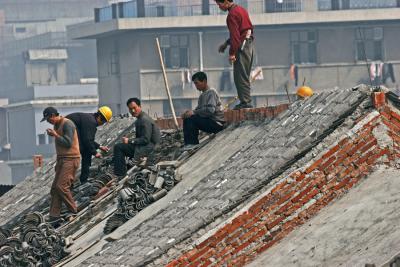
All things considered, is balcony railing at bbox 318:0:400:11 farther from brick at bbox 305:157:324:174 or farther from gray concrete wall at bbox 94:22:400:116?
brick at bbox 305:157:324:174

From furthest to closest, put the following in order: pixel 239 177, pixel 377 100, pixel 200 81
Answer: pixel 200 81 → pixel 239 177 → pixel 377 100

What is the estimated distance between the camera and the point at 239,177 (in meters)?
16.5

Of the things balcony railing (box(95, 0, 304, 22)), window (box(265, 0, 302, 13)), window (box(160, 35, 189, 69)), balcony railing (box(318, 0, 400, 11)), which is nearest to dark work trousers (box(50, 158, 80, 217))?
window (box(160, 35, 189, 69))

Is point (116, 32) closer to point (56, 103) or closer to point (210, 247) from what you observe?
point (56, 103)

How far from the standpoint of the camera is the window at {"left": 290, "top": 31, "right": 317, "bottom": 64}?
106500mm

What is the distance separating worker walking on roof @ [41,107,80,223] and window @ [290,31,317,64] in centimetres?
8559

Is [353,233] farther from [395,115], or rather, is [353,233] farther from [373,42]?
[373,42]

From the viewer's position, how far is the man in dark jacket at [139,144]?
21.4 metres

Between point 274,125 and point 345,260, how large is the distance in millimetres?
4040

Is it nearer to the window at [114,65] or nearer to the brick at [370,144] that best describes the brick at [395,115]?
the brick at [370,144]

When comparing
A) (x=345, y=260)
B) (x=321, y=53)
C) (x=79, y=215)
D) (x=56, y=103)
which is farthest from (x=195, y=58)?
(x=345, y=260)

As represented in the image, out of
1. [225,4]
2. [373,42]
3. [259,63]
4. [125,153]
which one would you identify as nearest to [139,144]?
[125,153]

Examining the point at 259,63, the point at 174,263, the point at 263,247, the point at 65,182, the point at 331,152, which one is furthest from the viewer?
the point at 259,63

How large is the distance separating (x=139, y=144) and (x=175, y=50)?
3338 inches
